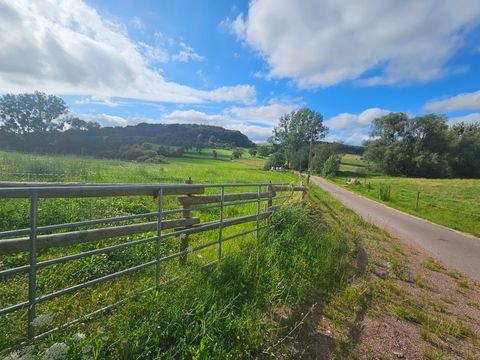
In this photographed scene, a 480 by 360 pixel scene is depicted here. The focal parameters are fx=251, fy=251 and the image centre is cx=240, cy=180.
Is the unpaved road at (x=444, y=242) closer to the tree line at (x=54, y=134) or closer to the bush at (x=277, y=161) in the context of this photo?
the tree line at (x=54, y=134)

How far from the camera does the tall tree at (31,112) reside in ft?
186

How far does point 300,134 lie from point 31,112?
228ft

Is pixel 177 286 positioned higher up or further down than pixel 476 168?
further down

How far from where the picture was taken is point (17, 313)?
2498mm

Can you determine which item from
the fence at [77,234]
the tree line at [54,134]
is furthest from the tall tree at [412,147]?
the fence at [77,234]

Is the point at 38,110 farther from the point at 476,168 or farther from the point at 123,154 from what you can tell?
the point at 476,168

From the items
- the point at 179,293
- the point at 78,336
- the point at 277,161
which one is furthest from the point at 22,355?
the point at 277,161

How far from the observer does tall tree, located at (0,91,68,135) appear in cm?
5659

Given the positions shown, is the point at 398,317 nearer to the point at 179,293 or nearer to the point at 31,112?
the point at 179,293

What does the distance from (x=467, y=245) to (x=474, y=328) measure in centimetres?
665

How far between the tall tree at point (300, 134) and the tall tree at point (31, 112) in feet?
198

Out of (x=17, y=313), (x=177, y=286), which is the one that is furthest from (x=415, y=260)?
(x=17, y=313)

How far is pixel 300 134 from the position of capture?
72750 mm

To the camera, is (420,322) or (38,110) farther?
(38,110)
